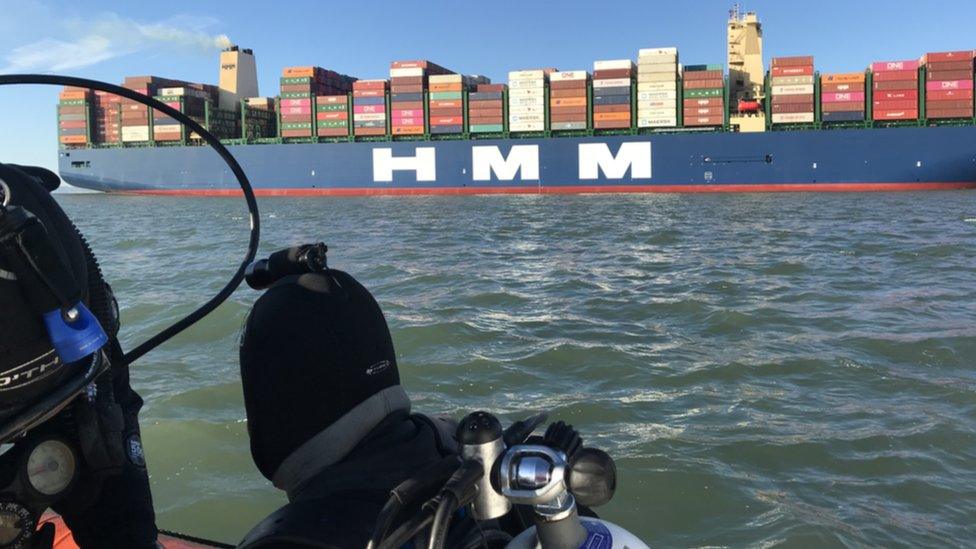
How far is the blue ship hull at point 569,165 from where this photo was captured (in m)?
25.8

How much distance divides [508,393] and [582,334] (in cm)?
129

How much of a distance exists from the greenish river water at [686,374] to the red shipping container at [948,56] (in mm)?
22355

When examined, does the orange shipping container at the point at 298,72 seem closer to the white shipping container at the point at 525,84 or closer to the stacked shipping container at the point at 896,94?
the white shipping container at the point at 525,84

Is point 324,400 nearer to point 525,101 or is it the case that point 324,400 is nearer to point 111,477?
point 111,477

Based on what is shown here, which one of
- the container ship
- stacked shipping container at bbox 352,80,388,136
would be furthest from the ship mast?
stacked shipping container at bbox 352,80,388,136

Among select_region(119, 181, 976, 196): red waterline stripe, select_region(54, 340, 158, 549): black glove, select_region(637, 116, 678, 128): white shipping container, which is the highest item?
select_region(637, 116, 678, 128): white shipping container

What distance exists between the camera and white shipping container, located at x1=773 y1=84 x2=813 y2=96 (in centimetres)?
2762

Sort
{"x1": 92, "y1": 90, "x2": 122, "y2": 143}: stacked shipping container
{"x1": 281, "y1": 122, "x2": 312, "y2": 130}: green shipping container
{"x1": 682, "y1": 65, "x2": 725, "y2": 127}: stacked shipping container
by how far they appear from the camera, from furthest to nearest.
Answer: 1. {"x1": 92, "y1": 90, "x2": 122, "y2": 143}: stacked shipping container
2. {"x1": 281, "y1": 122, "x2": 312, "y2": 130}: green shipping container
3. {"x1": 682, "y1": 65, "x2": 725, "y2": 127}: stacked shipping container

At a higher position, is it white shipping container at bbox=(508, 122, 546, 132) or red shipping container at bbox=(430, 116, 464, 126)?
red shipping container at bbox=(430, 116, 464, 126)

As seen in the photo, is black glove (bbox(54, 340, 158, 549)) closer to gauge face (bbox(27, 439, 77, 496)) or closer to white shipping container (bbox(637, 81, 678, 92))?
gauge face (bbox(27, 439, 77, 496))

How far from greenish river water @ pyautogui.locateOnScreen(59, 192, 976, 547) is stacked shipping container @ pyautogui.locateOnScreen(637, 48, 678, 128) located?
2110 cm

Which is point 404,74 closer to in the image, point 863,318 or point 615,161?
point 615,161

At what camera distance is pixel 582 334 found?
16.5ft

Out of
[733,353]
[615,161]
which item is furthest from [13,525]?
[615,161]
